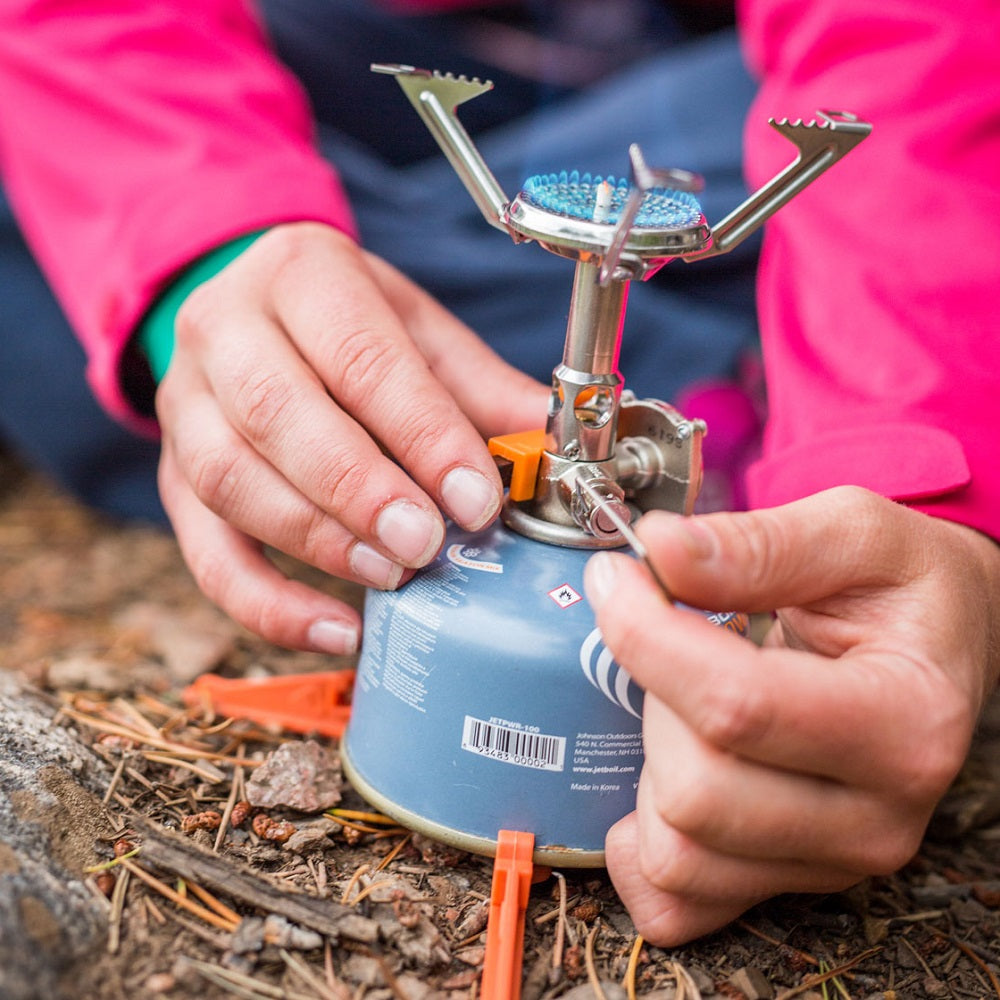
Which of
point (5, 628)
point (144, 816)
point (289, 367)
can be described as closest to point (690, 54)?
point (289, 367)

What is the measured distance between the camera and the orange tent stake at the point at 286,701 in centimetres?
138

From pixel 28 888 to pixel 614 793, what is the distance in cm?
55

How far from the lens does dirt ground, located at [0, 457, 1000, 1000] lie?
0.99 meters

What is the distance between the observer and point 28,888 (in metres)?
0.96

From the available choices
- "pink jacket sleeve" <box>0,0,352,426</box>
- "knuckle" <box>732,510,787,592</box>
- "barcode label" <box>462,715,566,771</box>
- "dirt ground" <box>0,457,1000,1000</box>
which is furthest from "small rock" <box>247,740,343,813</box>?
"pink jacket sleeve" <box>0,0,352,426</box>

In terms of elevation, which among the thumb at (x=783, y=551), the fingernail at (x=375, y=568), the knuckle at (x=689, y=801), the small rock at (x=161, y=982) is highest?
the thumb at (x=783, y=551)

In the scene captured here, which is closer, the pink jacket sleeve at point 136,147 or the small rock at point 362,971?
the small rock at point 362,971

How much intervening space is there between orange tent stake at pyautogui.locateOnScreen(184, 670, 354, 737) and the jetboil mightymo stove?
20 cm

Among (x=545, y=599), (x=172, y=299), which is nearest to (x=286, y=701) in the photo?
(x=545, y=599)

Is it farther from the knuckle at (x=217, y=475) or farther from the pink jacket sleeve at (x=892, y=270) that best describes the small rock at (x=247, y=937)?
the pink jacket sleeve at (x=892, y=270)

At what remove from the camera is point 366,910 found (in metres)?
1.07

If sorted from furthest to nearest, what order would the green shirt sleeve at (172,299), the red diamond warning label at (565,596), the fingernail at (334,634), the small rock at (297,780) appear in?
Result: 1. the green shirt sleeve at (172,299)
2. the fingernail at (334,634)
3. the small rock at (297,780)
4. the red diamond warning label at (565,596)

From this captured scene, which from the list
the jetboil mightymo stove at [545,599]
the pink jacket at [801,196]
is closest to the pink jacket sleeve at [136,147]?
the pink jacket at [801,196]

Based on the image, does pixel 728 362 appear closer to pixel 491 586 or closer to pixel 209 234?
pixel 209 234
